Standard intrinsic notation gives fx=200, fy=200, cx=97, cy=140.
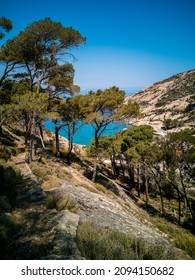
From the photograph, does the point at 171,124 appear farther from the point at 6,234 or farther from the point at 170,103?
the point at 6,234

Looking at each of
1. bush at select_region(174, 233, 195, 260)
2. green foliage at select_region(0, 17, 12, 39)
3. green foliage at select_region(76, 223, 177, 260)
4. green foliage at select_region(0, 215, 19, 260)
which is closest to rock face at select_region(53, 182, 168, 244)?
bush at select_region(174, 233, 195, 260)

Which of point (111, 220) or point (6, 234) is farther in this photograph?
point (111, 220)

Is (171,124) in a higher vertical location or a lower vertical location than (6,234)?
higher

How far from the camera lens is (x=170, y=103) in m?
124

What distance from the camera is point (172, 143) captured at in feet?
64.6

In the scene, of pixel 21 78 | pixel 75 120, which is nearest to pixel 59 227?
pixel 75 120

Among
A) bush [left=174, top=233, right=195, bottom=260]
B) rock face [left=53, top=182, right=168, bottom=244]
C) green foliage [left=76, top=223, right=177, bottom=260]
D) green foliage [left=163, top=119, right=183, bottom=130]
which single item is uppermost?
green foliage [left=163, top=119, right=183, bottom=130]

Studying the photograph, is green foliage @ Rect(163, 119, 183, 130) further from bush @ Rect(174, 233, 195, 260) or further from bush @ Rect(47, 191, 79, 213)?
bush @ Rect(47, 191, 79, 213)

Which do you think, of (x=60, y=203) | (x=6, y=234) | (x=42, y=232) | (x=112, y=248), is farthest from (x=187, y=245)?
(x=6, y=234)

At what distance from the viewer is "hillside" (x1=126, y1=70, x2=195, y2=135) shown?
8975cm

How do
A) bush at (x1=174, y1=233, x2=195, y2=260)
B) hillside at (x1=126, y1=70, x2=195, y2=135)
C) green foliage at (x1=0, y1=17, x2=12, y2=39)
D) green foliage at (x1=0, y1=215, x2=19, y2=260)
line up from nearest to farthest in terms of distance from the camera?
green foliage at (x1=0, y1=215, x2=19, y2=260), bush at (x1=174, y1=233, x2=195, y2=260), green foliage at (x1=0, y1=17, x2=12, y2=39), hillside at (x1=126, y1=70, x2=195, y2=135)

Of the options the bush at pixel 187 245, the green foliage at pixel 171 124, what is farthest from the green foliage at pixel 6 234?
the green foliage at pixel 171 124

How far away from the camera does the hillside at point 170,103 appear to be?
294ft

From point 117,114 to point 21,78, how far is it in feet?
31.5
